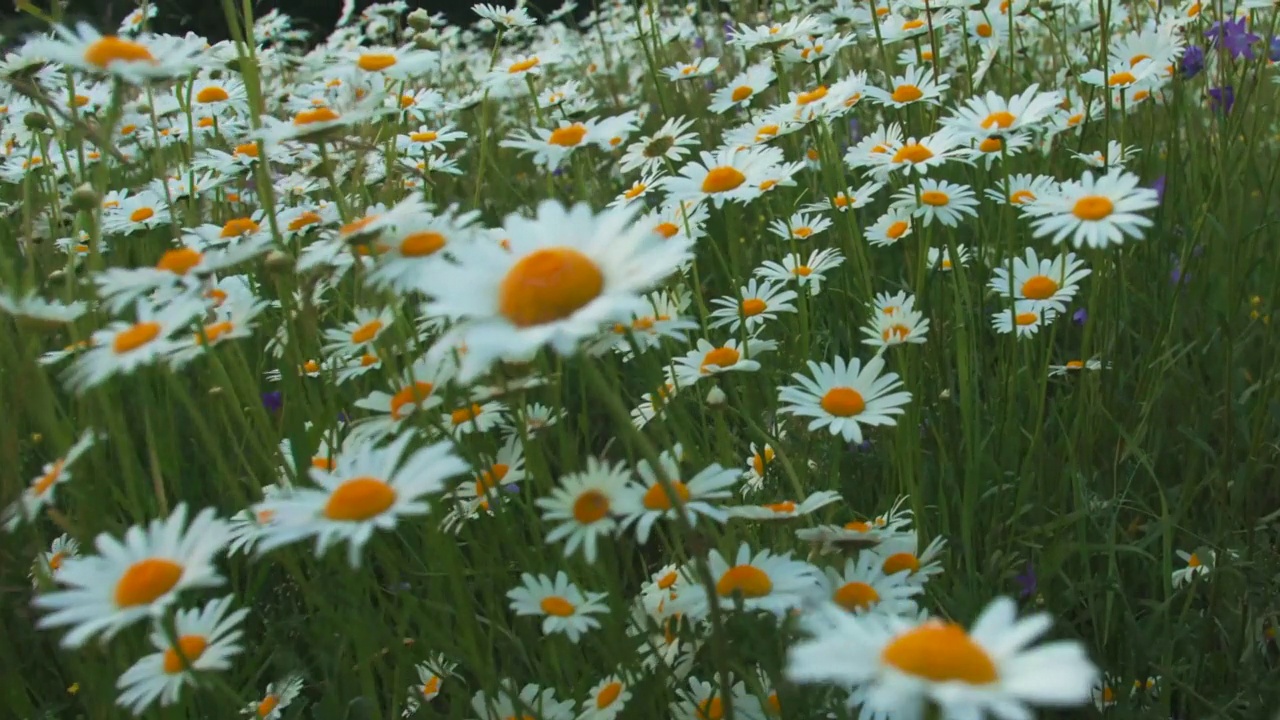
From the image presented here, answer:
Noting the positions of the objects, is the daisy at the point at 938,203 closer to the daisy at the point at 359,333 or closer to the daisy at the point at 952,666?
the daisy at the point at 359,333

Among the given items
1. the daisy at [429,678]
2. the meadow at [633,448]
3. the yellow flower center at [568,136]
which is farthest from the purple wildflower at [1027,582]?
the yellow flower center at [568,136]

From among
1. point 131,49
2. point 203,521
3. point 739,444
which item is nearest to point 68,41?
point 131,49

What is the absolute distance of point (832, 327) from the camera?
212 centimetres

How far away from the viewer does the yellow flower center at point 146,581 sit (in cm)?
88

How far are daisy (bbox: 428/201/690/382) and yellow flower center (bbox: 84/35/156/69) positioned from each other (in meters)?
→ 0.52

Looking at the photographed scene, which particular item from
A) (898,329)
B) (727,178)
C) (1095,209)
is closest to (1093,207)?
(1095,209)

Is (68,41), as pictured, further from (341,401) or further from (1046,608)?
(1046,608)

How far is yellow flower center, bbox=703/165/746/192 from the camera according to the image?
1.68 metres

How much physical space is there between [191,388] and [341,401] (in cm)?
78

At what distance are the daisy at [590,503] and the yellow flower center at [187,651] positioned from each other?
1.20 feet

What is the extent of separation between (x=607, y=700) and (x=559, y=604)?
111mm

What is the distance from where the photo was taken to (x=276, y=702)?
1291mm

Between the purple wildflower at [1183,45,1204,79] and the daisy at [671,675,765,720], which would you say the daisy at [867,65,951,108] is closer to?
the purple wildflower at [1183,45,1204,79]

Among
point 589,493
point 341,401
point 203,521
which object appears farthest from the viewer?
point 341,401
